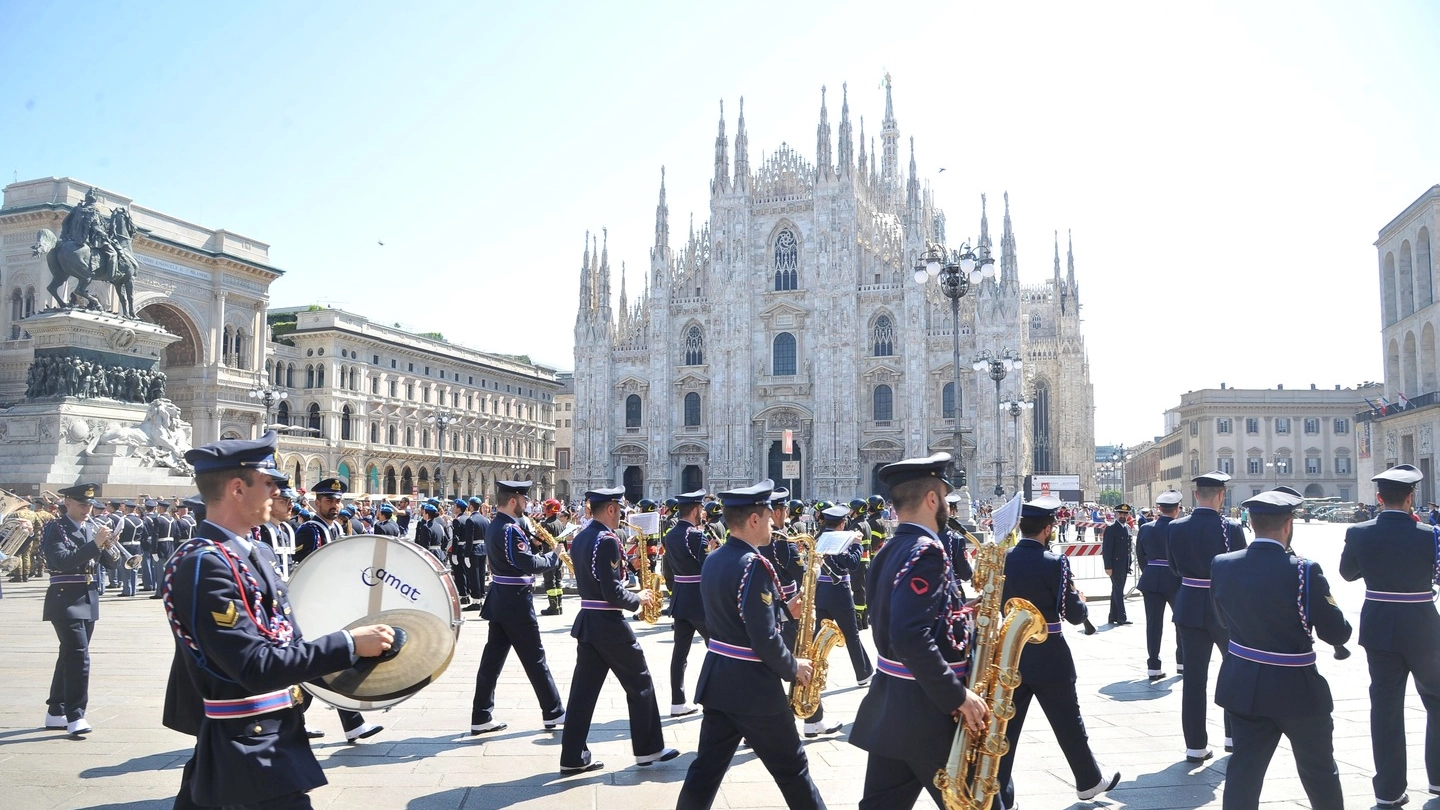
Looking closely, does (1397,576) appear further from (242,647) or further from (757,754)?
(242,647)

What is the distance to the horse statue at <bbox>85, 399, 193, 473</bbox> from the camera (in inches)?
835

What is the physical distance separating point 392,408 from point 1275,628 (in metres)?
58.8

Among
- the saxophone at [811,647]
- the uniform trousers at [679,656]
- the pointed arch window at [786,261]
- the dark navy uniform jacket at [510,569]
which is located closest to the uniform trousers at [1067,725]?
the saxophone at [811,647]

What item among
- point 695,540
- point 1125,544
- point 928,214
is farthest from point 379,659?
point 928,214

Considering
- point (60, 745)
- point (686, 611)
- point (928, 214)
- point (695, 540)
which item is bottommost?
point (60, 745)

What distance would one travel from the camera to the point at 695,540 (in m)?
8.21

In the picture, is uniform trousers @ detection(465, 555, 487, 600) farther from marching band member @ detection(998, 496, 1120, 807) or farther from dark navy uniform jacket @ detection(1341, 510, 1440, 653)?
dark navy uniform jacket @ detection(1341, 510, 1440, 653)

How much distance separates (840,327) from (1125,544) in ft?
126

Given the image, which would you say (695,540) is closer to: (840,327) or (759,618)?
(759,618)

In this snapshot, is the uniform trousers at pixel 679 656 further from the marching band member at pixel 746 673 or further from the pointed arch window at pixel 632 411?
the pointed arch window at pixel 632 411

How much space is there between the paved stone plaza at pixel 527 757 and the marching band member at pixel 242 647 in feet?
8.32

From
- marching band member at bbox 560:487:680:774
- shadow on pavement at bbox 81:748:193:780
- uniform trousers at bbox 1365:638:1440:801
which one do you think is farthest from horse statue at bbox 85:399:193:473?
uniform trousers at bbox 1365:638:1440:801

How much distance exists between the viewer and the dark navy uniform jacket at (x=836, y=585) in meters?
8.45

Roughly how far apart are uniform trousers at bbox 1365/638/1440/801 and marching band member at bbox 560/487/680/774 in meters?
3.98
